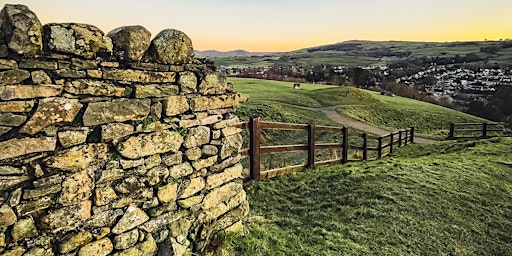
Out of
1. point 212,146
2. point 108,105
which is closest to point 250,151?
point 212,146

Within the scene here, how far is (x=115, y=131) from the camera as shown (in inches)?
122

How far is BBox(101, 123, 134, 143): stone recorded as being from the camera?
3.01 meters

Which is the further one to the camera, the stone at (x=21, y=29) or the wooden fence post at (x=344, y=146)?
the wooden fence post at (x=344, y=146)

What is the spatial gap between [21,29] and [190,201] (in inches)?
90.2

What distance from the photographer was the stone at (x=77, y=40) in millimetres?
2736

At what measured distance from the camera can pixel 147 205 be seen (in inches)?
132

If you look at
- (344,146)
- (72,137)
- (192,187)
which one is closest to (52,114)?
(72,137)

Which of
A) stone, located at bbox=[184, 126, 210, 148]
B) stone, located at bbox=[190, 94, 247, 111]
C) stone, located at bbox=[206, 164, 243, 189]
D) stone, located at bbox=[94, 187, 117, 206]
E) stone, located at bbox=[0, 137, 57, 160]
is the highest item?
stone, located at bbox=[190, 94, 247, 111]

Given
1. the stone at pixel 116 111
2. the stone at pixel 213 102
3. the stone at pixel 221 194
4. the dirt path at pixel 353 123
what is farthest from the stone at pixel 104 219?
the dirt path at pixel 353 123

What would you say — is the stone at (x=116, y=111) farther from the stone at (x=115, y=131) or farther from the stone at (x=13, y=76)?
the stone at (x=13, y=76)

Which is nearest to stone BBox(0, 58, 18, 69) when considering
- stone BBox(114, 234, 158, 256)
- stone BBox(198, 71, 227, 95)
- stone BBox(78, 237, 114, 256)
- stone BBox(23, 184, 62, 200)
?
stone BBox(23, 184, 62, 200)

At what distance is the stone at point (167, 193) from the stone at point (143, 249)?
395mm

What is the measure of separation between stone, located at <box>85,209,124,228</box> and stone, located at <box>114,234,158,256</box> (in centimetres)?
34

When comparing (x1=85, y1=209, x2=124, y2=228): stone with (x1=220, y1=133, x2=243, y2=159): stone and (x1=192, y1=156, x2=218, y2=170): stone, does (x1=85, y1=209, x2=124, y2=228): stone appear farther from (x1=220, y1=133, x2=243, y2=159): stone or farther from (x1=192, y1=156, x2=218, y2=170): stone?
(x1=220, y1=133, x2=243, y2=159): stone
